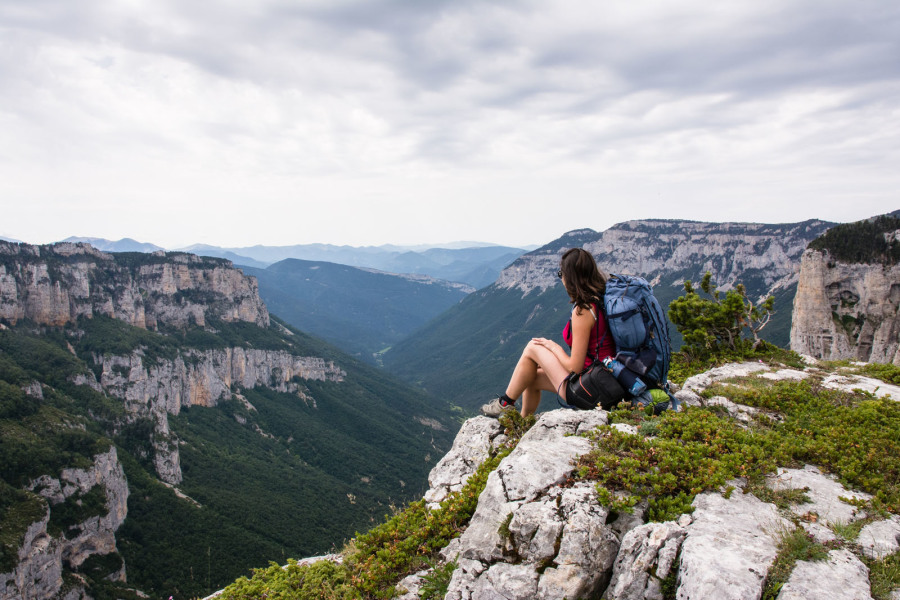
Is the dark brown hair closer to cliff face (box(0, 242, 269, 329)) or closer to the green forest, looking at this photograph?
the green forest

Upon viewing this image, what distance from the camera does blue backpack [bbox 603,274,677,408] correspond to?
8750mm

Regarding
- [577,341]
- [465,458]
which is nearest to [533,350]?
[577,341]

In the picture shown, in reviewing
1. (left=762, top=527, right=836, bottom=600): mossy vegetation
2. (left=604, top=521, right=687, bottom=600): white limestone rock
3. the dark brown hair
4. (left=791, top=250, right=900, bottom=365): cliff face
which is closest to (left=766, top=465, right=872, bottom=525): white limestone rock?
(left=762, top=527, right=836, bottom=600): mossy vegetation

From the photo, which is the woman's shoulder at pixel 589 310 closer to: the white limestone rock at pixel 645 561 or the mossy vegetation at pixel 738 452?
the mossy vegetation at pixel 738 452

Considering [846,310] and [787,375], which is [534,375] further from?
[846,310]

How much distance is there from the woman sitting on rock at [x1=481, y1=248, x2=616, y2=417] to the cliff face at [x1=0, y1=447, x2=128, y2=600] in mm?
66676

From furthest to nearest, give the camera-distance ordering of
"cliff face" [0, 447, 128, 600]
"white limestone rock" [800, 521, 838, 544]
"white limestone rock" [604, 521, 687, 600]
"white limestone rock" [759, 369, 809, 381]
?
"cliff face" [0, 447, 128, 600] < "white limestone rock" [759, 369, 809, 381] < "white limestone rock" [800, 521, 838, 544] < "white limestone rock" [604, 521, 687, 600]

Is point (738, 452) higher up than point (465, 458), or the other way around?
point (738, 452)

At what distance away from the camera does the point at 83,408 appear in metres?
92.2

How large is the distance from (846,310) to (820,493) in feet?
207

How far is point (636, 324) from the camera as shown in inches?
344

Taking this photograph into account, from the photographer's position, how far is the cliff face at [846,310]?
49.8 meters

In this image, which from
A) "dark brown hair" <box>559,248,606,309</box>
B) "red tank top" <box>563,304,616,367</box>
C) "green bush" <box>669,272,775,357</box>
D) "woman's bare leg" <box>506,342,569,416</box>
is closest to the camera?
"dark brown hair" <box>559,248,606,309</box>

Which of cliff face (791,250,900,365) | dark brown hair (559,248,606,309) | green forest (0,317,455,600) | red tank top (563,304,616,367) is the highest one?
dark brown hair (559,248,606,309)
